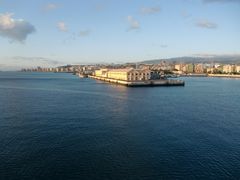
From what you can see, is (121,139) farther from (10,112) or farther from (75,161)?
(10,112)

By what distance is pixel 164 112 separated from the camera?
28906 millimetres

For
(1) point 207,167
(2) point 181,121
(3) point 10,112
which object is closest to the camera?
(1) point 207,167

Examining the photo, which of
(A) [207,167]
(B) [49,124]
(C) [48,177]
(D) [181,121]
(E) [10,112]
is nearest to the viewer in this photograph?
(C) [48,177]

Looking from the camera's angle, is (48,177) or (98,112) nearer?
(48,177)

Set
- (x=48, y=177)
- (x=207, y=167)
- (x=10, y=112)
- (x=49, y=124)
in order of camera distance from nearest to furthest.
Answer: (x=48, y=177) < (x=207, y=167) < (x=49, y=124) < (x=10, y=112)

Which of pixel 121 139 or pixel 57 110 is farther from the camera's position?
pixel 57 110

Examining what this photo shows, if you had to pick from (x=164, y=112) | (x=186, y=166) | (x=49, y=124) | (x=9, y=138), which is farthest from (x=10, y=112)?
(x=186, y=166)

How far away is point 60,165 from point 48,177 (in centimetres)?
137

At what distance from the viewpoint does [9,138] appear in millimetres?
18266

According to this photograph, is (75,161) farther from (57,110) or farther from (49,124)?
(57,110)

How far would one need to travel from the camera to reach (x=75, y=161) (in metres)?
14.5

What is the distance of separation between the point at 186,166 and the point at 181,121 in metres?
10.5

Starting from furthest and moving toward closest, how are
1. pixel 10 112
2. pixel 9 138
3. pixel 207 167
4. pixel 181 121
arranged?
pixel 10 112, pixel 181 121, pixel 9 138, pixel 207 167

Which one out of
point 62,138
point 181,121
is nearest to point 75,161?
point 62,138
